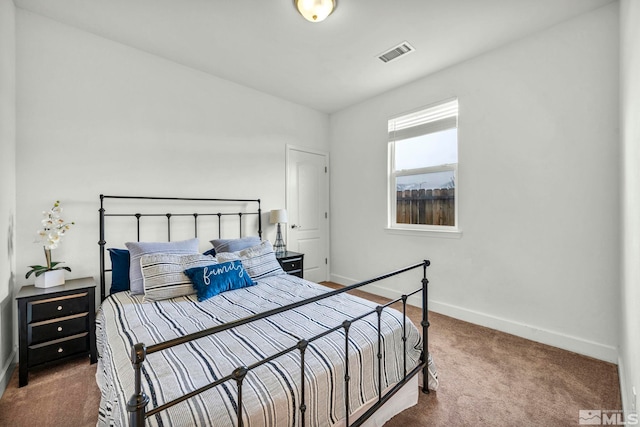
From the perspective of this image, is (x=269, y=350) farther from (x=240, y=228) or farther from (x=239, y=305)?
(x=240, y=228)

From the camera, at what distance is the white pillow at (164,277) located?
82.4 inches

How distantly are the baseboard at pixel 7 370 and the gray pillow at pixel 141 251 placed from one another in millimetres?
878

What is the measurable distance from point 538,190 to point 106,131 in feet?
13.2

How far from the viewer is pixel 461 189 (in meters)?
3.10

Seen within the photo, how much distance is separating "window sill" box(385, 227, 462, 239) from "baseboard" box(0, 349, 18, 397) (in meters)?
3.69

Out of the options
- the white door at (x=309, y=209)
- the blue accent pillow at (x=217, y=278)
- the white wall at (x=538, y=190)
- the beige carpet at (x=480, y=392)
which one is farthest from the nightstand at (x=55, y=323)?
the white wall at (x=538, y=190)

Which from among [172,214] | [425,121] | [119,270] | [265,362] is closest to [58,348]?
[119,270]

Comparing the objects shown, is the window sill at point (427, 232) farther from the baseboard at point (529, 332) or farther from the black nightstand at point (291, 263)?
the black nightstand at point (291, 263)

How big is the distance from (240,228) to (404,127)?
2466 mm

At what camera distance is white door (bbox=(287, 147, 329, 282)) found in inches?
163

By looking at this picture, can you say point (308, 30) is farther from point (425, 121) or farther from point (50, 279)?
point (50, 279)

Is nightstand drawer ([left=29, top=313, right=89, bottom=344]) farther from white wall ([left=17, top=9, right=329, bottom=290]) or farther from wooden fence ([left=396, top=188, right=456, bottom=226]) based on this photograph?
wooden fence ([left=396, top=188, right=456, bottom=226])

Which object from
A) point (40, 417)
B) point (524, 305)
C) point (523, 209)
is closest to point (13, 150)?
point (40, 417)

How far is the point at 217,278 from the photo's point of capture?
225 centimetres
